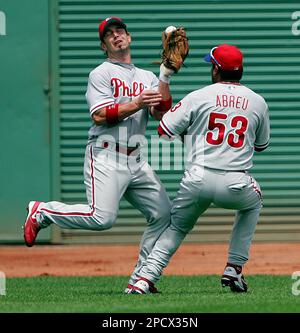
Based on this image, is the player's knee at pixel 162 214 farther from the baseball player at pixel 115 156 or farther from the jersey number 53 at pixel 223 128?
the jersey number 53 at pixel 223 128

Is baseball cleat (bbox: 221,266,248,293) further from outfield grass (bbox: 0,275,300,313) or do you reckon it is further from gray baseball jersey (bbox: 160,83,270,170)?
gray baseball jersey (bbox: 160,83,270,170)

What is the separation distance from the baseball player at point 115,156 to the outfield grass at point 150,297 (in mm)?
465

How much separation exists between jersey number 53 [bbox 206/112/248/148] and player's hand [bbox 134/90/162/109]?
0.42 metres

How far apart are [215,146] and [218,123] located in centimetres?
16

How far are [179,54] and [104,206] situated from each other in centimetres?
120

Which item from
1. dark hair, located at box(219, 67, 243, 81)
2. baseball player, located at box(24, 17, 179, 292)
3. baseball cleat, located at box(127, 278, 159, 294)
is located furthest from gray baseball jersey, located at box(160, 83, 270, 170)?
baseball cleat, located at box(127, 278, 159, 294)

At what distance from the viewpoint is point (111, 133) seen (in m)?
8.46

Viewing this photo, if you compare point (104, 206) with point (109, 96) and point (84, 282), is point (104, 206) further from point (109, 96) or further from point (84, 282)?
point (84, 282)

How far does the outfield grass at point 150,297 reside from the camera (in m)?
7.07

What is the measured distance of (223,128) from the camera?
8.05 metres

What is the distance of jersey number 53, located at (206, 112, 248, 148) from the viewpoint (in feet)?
26.4

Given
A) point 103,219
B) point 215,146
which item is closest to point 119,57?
point 215,146

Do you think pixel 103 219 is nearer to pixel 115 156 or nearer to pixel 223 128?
pixel 115 156

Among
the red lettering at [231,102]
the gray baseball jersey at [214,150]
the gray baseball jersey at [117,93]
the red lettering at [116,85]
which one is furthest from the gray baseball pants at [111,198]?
the red lettering at [231,102]
